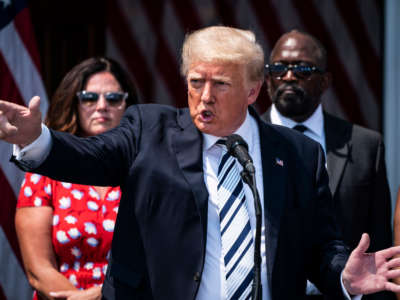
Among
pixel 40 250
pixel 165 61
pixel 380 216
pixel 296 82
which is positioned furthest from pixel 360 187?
pixel 165 61

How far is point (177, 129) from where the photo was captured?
2.91 m

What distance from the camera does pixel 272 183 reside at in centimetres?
284

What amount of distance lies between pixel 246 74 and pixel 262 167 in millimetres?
366

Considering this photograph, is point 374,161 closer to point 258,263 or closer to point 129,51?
point 258,263

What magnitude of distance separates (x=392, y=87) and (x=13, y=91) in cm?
301

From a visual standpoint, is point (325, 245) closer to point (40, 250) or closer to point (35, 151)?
point (35, 151)

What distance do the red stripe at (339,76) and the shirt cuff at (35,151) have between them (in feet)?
13.2

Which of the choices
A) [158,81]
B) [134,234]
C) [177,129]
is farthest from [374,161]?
[158,81]

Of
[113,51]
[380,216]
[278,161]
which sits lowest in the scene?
[380,216]

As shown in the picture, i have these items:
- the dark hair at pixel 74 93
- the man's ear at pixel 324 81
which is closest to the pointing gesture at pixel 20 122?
the dark hair at pixel 74 93

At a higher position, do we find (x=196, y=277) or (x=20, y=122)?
(x=20, y=122)

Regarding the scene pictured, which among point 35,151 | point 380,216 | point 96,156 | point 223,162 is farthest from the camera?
point 380,216

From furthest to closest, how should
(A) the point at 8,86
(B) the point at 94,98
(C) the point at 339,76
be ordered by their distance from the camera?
(C) the point at 339,76 < (A) the point at 8,86 < (B) the point at 94,98

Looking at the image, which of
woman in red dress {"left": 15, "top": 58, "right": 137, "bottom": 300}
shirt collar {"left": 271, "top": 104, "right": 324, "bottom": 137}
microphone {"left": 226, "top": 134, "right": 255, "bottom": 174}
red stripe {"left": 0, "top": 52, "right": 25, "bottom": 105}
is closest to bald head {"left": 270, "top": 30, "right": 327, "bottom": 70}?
shirt collar {"left": 271, "top": 104, "right": 324, "bottom": 137}
